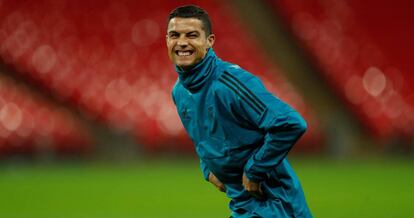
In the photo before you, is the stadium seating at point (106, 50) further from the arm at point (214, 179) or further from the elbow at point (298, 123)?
the elbow at point (298, 123)

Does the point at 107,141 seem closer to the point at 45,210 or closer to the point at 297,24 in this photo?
the point at 297,24

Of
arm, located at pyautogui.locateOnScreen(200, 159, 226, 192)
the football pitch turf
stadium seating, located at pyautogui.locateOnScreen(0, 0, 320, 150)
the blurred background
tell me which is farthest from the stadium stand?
arm, located at pyautogui.locateOnScreen(200, 159, 226, 192)

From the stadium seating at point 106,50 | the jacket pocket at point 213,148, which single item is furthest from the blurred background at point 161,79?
the jacket pocket at point 213,148

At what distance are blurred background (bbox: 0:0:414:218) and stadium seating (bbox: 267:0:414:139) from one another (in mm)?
27

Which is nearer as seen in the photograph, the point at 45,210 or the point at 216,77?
the point at 216,77

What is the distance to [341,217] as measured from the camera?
7.38m

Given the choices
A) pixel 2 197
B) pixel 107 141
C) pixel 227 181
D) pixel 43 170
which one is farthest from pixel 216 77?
pixel 107 141

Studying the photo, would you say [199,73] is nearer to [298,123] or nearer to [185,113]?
[185,113]

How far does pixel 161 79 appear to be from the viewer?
55.3 ft

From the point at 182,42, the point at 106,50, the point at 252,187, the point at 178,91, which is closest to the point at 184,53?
the point at 182,42

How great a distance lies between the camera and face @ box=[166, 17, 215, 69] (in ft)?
12.1

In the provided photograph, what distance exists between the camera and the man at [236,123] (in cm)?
356

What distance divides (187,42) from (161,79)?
1318cm

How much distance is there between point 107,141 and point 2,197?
623 cm
